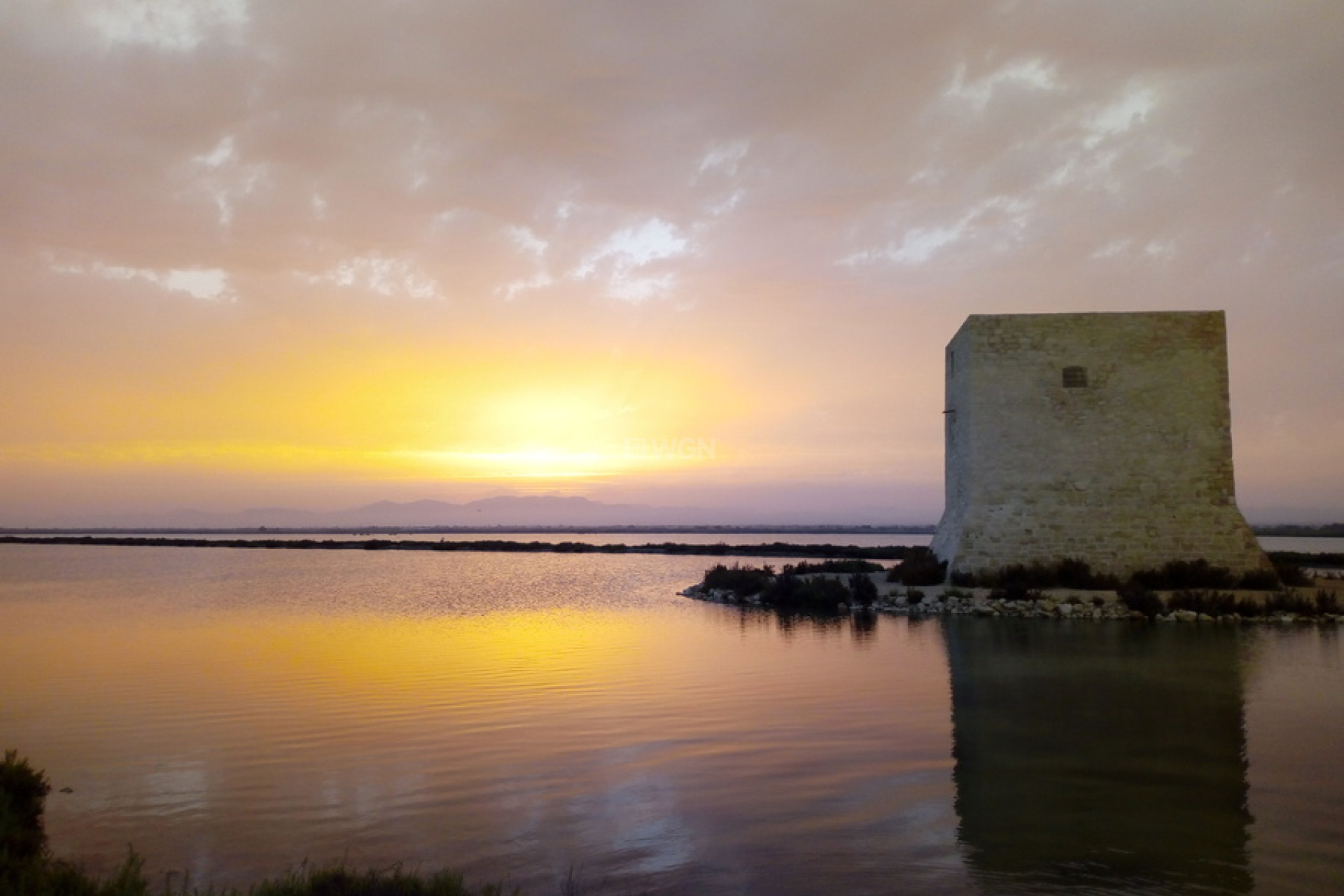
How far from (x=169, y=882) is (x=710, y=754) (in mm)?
3090

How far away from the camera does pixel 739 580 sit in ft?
59.9

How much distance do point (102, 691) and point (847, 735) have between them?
645 cm

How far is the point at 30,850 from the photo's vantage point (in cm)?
370

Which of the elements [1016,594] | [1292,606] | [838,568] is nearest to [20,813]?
[1016,594]

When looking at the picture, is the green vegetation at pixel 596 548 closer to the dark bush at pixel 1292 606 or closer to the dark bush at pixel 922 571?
the dark bush at pixel 922 571

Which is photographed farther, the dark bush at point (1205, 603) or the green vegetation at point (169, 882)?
the dark bush at point (1205, 603)

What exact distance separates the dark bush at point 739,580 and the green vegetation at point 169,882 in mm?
14281

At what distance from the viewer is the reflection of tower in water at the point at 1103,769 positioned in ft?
12.1

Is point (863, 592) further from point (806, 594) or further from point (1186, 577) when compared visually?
point (1186, 577)

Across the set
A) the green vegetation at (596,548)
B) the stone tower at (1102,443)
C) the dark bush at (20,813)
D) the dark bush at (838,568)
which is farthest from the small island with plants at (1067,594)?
the green vegetation at (596,548)

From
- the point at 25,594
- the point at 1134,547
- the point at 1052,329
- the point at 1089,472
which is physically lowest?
the point at 25,594

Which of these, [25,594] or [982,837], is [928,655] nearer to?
[982,837]

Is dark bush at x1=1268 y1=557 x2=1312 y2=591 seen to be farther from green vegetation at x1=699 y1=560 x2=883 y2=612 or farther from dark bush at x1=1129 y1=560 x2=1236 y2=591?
green vegetation at x1=699 y1=560 x2=883 y2=612

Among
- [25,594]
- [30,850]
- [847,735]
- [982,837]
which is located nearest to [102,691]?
[30,850]
